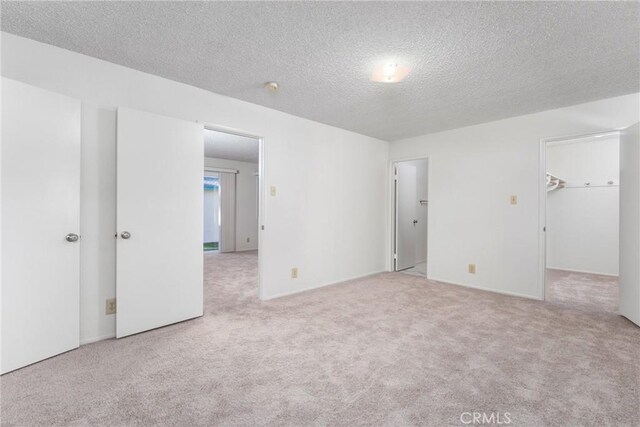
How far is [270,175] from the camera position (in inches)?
136

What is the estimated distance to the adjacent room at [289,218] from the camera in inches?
65.9

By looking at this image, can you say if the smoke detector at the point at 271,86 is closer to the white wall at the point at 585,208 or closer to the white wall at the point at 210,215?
the white wall at the point at 585,208

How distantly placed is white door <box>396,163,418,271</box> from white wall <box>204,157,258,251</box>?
14.0 ft

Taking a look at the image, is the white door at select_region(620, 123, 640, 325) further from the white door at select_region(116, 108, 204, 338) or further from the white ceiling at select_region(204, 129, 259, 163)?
the white ceiling at select_region(204, 129, 259, 163)

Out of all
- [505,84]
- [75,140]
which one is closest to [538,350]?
[505,84]

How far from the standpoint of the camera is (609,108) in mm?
3025

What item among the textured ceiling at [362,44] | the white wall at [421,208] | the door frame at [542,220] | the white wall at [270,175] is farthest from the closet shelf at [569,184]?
the white wall at [270,175]

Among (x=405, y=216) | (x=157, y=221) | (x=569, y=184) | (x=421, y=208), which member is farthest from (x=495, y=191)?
(x=157, y=221)

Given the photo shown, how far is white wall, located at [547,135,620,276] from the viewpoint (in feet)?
15.3

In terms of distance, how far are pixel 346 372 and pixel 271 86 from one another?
8.22 feet

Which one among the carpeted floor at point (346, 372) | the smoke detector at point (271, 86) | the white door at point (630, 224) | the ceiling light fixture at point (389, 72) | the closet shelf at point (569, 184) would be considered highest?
the smoke detector at point (271, 86)

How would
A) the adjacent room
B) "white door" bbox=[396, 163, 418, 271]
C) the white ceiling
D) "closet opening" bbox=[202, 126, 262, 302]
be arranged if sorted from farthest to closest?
"closet opening" bbox=[202, 126, 262, 302] → "white door" bbox=[396, 163, 418, 271] → the white ceiling → the adjacent room

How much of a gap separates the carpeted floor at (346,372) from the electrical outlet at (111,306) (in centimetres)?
26

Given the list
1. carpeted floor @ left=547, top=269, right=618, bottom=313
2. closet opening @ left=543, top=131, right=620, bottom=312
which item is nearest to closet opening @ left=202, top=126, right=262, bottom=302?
carpeted floor @ left=547, top=269, right=618, bottom=313
